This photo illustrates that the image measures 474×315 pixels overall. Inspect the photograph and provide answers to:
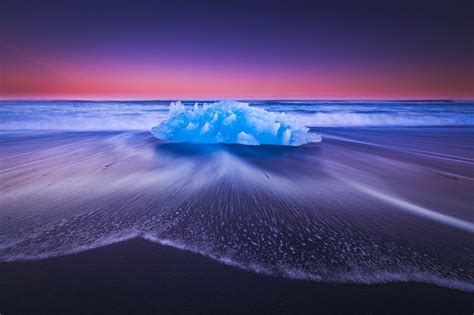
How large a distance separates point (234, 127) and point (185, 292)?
587 centimetres

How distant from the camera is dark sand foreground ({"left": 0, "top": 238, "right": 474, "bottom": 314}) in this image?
1.22 meters

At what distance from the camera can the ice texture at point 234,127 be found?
672 cm

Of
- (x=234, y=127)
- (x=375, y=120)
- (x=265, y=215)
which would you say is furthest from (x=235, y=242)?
(x=375, y=120)

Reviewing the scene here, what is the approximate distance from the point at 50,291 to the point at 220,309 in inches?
32.3

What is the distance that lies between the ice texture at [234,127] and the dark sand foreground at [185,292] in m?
5.36

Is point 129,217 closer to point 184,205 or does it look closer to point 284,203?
point 184,205

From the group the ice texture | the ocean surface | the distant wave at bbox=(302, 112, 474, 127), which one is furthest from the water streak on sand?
the distant wave at bbox=(302, 112, 474, 127)

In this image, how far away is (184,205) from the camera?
2447mm

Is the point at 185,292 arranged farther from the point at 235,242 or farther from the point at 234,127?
the point at 234,127

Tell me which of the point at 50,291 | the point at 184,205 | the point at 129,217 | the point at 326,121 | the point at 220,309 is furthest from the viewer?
the point at 326,121

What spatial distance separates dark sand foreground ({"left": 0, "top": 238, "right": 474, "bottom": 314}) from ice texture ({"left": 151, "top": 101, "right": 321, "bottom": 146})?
536 cm

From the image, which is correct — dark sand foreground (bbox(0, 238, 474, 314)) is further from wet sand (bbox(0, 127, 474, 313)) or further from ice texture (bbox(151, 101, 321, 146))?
ice texture (bbox(151, 101, 321, 146))

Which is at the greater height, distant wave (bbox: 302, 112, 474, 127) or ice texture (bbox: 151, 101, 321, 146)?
ice texture (bbox: 151, 101, 321, 146)

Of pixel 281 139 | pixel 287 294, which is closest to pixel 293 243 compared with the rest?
pixel 287 294
